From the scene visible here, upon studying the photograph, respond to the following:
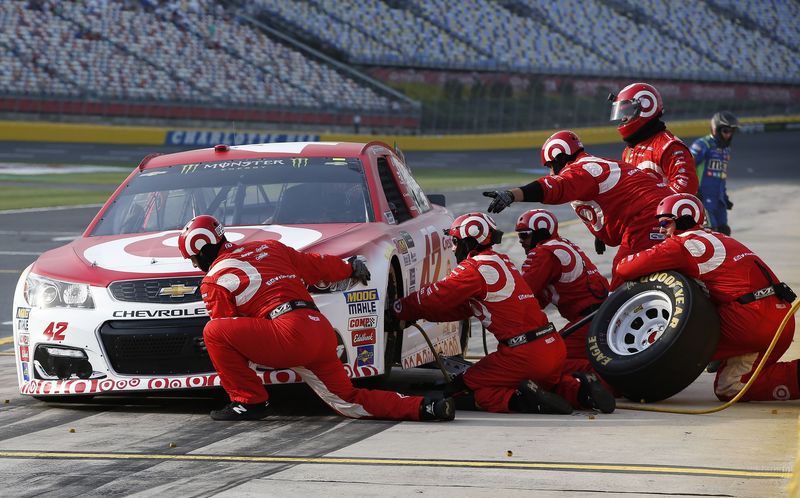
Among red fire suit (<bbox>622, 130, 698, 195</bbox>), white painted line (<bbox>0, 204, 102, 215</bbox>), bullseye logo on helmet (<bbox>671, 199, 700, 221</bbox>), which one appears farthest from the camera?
white painted line (<bbox>0, 204, 102, 215</bbox>)

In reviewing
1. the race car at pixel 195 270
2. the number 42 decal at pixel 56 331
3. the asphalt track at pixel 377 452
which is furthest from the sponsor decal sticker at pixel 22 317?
the asphalt track at pixel 377 452

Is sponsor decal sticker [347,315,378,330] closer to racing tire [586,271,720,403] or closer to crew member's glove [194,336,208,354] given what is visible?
crew member's glove [194,336,208,354]

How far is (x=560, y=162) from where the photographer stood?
28.5 ft

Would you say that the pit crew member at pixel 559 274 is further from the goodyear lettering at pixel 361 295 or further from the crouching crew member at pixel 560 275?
the goodyear lettering at pixel 361 295

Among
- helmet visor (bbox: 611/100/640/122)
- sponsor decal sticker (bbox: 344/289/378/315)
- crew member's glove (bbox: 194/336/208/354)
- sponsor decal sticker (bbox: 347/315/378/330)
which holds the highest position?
helmet visor (bbox: 611/100/640/122)

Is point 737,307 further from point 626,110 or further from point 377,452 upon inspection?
point 377,452

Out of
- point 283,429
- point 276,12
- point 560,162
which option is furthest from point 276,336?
point 276,12

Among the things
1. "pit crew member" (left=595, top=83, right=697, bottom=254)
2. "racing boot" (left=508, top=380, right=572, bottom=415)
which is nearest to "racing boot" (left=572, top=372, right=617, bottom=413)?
"racing boot" (left=508, top=380, right=572, bottom=415)

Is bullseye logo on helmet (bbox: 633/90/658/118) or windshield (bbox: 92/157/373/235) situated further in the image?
bullseye logo on helmet (bbox: 633/90/658/118)

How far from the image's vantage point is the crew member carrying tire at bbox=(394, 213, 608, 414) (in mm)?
7324

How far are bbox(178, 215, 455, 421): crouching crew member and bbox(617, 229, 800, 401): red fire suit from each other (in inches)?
66.3

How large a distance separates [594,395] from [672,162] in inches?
111

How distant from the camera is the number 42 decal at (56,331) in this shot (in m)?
7.07

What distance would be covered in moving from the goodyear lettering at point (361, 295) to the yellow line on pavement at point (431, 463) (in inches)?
55.3
